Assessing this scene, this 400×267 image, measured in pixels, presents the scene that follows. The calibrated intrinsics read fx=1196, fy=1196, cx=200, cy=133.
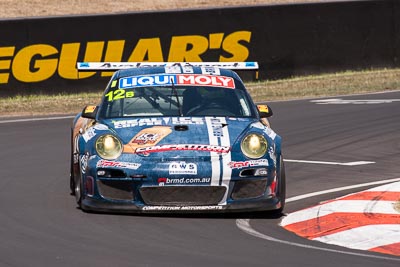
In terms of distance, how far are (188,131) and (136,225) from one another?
3.63 ft

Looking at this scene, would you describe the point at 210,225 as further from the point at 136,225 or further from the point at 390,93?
the point at 390,93

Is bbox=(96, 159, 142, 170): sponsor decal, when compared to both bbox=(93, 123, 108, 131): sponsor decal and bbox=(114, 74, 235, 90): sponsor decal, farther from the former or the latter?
bbox=(114, 74, 235, 90): sponsor decal

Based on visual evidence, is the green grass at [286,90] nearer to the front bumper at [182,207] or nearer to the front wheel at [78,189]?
the front wheel at [78,189]

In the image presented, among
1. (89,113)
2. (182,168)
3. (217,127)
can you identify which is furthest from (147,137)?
(89,113)

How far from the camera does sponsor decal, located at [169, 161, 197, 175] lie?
31.7 feet

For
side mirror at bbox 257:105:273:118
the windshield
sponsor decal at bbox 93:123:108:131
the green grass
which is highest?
the green grass

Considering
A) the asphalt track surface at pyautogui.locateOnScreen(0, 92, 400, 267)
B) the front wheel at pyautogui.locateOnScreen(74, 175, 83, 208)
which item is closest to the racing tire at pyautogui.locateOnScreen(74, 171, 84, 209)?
the front wheel at pyautogui.locateOnScreen(74, 175, 83, 208)

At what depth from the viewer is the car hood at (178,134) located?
387 inches

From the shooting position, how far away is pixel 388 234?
8844 mm

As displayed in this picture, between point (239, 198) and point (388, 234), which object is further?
point (239, 198)

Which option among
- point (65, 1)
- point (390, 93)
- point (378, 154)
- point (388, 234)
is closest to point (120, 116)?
point (388, 234)

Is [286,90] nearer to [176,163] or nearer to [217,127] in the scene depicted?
[217,127]

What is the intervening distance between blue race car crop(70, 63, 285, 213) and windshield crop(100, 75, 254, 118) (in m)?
0.03

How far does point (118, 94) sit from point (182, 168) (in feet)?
5.42
